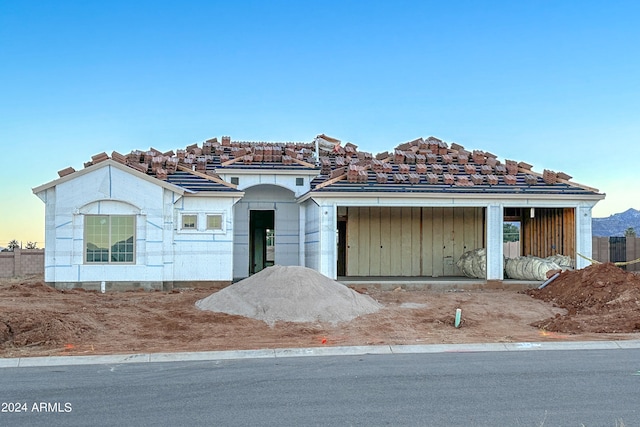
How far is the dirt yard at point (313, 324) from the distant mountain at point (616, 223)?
8994 centimetres

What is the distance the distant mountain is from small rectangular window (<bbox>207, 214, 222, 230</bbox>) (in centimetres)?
9076

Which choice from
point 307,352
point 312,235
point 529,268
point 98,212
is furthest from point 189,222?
point 529,268

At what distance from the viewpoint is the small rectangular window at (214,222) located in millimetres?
22375

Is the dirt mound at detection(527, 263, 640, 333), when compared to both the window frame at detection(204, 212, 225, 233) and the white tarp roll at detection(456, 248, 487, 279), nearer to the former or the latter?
the white tarp roll at detection(456, 248, 487, 279)

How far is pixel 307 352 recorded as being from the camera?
11.2 meters

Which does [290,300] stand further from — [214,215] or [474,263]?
[474,263]

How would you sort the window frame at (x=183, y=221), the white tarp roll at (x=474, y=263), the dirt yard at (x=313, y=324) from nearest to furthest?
1. the dirt yard at (x=313, y=324)
2. the window frame at (x=183, y=221)
3. the white tarp roll at (x=474, y=263)

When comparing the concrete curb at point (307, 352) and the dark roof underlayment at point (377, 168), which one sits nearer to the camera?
the concrete curb at point (307, 352)

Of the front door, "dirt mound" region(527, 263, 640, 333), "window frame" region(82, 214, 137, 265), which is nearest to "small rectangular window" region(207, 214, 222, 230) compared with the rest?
"window frame" region(82, 214, 137, 265)

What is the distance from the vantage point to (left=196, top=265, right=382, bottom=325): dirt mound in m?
15.3

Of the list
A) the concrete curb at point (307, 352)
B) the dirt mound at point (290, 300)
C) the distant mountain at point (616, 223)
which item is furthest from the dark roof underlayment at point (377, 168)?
the distant mountain at point (616, 223)

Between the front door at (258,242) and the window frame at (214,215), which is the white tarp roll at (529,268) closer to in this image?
the front door at (258,242)

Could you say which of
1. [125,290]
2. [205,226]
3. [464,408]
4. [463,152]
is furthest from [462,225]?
[464,408]

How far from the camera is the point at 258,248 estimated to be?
1087 inches
